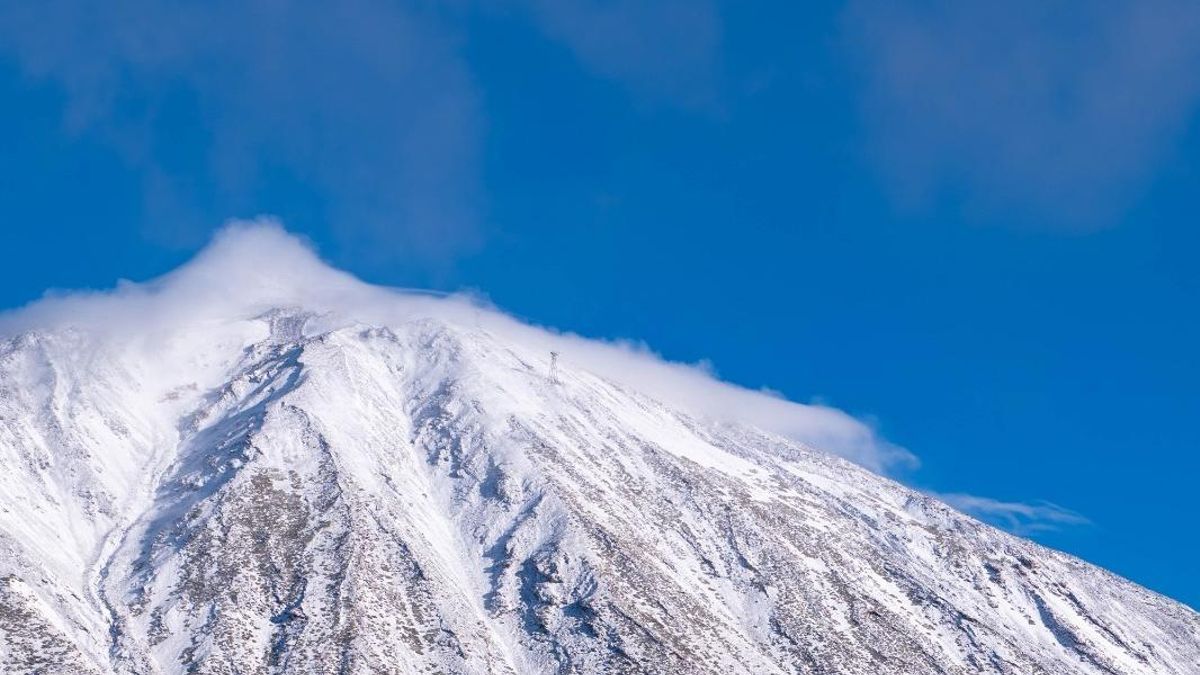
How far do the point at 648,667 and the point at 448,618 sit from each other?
19.1 meters

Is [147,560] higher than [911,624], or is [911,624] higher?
[911,624]

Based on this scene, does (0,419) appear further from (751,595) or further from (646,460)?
(751,595)

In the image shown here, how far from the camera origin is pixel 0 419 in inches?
5266

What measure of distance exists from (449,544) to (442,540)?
0.90 m

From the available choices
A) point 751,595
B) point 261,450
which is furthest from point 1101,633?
point 261,450

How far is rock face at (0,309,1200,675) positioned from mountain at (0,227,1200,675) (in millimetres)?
362

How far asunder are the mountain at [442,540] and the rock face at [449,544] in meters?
0.36

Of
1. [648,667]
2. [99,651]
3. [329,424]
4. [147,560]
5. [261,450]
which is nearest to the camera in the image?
[99,651]

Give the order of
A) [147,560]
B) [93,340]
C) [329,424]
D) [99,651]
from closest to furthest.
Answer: [99,651] < [147,560] < [329,424] < [93,340]

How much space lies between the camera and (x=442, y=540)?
123750 mm

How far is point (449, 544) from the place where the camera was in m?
124

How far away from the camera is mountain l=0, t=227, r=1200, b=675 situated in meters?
101

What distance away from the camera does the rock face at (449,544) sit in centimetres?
10069

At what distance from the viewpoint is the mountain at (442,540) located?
3974 inches
